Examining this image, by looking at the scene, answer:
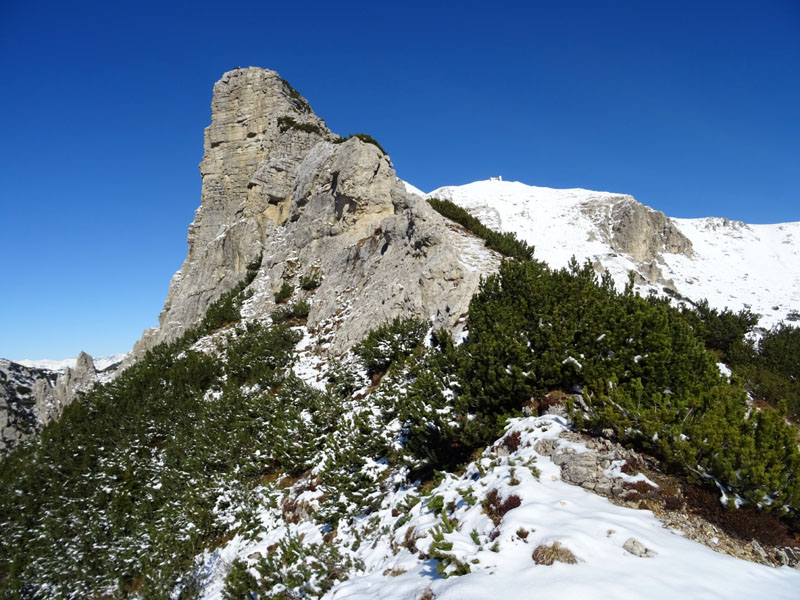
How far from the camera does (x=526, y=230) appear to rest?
63.9m

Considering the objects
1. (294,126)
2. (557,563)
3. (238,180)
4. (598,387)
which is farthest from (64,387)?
(557,563)

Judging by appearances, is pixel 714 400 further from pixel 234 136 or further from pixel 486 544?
pixel 234 136

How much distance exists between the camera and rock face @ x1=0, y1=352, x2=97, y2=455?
32.2 meters

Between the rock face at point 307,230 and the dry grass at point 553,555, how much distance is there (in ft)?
26.9

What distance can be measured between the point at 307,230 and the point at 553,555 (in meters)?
22.4

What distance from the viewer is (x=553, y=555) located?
3.71m

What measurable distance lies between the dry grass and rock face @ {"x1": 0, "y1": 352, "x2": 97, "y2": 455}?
131 feet

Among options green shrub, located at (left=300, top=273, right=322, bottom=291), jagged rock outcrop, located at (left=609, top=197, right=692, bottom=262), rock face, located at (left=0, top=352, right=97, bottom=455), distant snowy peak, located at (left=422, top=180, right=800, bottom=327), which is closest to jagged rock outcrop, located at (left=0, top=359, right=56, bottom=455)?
rock face, located at (left=0, top=352, right=97, bottom=455)

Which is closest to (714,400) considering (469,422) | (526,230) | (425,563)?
(469,422)

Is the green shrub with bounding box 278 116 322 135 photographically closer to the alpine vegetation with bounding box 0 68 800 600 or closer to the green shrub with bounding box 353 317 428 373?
the alpine vegetation with bounding box 0 68 800 600

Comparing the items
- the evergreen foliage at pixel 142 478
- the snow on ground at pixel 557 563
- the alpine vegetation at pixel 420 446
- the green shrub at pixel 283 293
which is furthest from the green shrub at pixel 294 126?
the snow on ground at pixel 557 563

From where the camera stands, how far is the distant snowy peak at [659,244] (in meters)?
48.3

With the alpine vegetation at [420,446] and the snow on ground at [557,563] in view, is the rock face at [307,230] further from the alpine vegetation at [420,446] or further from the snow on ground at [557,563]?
the snow on ground at [557,563]

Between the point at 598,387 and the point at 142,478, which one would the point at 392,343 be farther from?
the point at 142,478
